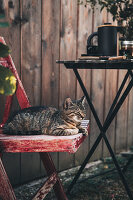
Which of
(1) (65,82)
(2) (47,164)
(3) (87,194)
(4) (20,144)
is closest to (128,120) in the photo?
(1) (65,82)

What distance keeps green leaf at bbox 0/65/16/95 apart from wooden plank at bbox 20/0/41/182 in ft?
4.91

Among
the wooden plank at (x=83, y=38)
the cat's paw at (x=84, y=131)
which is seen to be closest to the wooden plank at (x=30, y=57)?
the wooden plank at (x=83, y=38)

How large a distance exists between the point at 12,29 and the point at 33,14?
10.0 inches

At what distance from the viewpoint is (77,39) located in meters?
2.84

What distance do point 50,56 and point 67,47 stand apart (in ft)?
0.74

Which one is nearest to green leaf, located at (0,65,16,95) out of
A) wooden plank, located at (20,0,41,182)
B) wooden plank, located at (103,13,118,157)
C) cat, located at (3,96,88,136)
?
cat, located at (3,96,88,136)

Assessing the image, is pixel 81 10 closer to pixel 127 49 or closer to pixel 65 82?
pixel 65 82

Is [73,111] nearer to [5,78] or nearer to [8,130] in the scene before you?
[8,130]

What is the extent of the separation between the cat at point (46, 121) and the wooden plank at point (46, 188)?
326mm

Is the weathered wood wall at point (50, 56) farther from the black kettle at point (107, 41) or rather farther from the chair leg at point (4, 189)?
the chair leg at point (4, 189)

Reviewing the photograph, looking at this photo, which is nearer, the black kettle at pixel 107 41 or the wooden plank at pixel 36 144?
the wooden plank at pixel 36 144

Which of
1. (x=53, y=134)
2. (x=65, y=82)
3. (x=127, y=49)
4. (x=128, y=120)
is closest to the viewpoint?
(x=53, y=134)

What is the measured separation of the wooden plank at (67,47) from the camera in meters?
2.69

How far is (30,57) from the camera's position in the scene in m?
2.44
